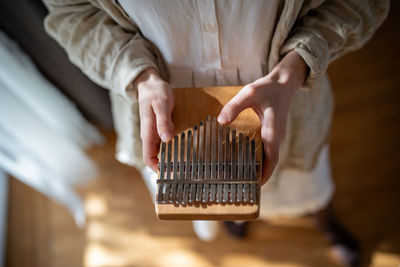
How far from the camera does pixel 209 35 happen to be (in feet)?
2.43

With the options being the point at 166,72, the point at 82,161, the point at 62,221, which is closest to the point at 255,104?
the point at 166,72

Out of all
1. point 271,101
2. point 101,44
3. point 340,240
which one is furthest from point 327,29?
point 340,240

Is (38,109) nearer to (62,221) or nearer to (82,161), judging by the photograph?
(82,161)

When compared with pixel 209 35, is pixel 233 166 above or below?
below

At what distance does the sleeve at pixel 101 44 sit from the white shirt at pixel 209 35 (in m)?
0.04

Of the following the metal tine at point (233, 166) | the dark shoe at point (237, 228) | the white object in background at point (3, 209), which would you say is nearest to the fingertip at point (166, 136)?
the metal tine at point (233, 166)

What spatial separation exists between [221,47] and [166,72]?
14 centimetres

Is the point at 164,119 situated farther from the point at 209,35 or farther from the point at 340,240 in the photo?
the point at 340,240

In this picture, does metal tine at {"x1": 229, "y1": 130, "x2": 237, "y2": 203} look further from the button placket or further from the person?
the button placket

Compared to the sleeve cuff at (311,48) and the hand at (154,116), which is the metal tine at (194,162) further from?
the sleeve cuff at (311,48)

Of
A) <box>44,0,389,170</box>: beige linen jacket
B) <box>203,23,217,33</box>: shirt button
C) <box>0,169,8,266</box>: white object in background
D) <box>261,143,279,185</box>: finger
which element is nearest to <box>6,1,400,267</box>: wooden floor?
<box>0,169,8,266</box>: white object in background

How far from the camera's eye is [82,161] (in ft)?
5.47

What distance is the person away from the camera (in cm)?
71

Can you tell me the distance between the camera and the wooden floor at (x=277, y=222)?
1503 mm
